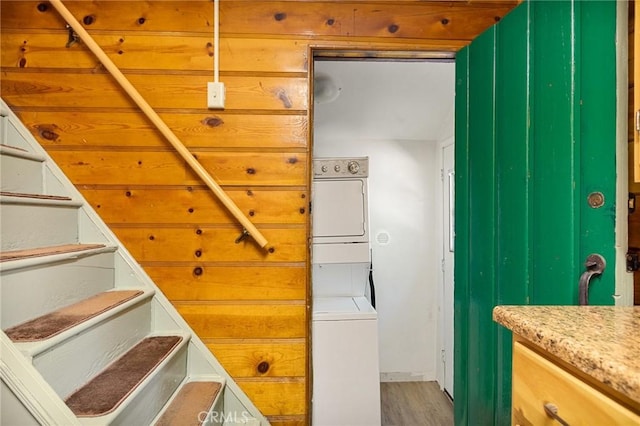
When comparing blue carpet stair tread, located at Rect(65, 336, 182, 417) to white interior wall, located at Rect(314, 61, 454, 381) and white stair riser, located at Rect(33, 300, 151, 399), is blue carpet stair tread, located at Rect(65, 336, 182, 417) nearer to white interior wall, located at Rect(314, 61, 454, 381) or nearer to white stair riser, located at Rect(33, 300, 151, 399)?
white stair riser, located at Rect(33, 300, 151, 399)

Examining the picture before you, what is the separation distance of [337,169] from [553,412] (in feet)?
6.00

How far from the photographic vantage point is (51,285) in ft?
3.90

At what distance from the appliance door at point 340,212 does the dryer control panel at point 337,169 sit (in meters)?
0.04

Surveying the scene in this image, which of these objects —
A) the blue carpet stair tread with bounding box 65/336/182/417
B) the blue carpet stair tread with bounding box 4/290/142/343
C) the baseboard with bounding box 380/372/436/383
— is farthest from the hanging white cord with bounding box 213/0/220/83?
the baseboard with bounding box 380/372/436/383

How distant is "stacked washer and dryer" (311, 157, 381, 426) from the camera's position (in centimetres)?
203

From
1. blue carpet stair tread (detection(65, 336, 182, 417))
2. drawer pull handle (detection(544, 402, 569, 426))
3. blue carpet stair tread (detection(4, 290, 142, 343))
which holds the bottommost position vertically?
blue carpet stair tread (detection(65, 336, 182, 417))

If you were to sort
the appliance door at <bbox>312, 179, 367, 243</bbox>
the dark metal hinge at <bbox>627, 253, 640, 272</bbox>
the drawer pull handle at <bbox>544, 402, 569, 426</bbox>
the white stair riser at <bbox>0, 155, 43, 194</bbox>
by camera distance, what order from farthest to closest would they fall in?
1. the appliance door at <bbox>312, 179, 367, 243</bbox>
2. the white stair riser at <bbox>0, 155, 43, 194</bbox>
3. the dark metal hinge at <bbox>627, 253, 640, 272</bbox>
4. the drawer pull handle at <bbox>544, 402, 569, 426</bbox>

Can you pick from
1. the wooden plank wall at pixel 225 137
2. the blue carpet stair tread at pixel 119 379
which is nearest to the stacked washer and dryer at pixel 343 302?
the wooden plank wall at pixel 225 137

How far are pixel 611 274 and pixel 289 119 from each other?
132 centimetres

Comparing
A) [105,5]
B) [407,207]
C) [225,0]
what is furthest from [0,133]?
[407,207]

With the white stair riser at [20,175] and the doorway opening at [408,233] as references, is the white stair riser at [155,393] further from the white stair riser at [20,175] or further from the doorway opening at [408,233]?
the doorway opening at [408,233]

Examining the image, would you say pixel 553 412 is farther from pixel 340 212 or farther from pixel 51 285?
pixel 340 212

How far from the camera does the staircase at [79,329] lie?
927 mm

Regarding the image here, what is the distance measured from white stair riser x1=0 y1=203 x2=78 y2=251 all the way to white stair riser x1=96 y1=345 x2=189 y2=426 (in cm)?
67
